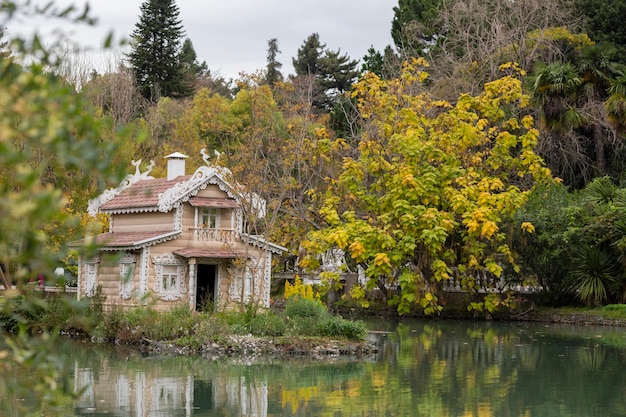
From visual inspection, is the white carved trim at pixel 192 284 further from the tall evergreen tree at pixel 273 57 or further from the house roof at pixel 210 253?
the tall evergreen tree at pixel 273 57

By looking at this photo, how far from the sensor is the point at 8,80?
337cm

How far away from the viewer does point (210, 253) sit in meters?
26.0

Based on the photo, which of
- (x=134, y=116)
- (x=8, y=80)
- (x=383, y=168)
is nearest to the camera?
(x=8, y=80)

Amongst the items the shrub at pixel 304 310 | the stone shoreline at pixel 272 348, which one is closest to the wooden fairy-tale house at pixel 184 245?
the shrub at pixel 304 310

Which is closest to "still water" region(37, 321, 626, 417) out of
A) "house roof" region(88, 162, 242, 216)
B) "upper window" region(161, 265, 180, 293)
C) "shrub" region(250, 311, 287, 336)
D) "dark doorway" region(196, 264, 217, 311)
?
A: "shrub" region(250, 311, 287, 336)

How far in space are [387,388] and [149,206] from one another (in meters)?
12.0

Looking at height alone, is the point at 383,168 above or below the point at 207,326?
above

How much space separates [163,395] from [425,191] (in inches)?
669

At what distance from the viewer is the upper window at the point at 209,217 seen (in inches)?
1062

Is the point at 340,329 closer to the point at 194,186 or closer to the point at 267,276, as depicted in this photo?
the point at 267,276

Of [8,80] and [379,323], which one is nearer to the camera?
[8,80]

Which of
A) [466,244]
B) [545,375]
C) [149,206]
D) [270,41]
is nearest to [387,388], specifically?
[545,375]

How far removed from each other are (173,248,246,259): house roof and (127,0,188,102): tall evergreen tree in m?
25.6

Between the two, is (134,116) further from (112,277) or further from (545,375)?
(545,375)
